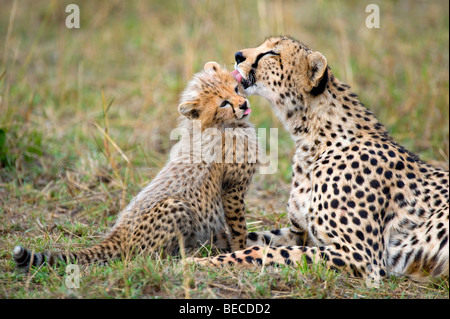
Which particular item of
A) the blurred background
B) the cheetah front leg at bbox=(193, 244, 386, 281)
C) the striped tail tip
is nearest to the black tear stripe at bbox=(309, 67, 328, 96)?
the cheetah front leg at bbox=(193, 244, 386, 281)

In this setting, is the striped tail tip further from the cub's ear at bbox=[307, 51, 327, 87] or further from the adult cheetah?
the cub's ear at bbox=[307, 51, 327, 87]

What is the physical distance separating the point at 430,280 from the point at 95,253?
6.34 feet

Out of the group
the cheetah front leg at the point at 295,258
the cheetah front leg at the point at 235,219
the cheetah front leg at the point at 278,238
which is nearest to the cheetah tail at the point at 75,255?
Result: the cheetah front leg at the point at 295,258

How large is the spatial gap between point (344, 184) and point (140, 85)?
4349mm

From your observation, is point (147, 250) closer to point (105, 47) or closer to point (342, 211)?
point (342, 211)

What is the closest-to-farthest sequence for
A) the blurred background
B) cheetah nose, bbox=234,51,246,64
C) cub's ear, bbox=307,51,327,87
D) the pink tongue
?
cub's ear, bbox=307,51,327,87
cheetah nose, bbox=234,51,246,64
the pink tongue
the blurred background

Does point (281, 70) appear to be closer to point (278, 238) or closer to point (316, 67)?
point (316, 67)

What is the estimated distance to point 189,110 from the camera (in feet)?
13.5

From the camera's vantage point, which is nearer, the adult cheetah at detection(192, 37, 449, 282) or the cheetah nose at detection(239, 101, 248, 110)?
the adult cheetah at detection(192, 37, 449, 282)

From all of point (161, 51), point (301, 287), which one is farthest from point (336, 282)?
point (161, 51)

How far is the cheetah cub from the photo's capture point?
11.9ft

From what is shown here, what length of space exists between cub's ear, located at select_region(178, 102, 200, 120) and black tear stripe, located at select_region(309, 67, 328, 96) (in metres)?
0.85

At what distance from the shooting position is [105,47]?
8.35 m

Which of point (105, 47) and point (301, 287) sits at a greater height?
point (105, 47)
